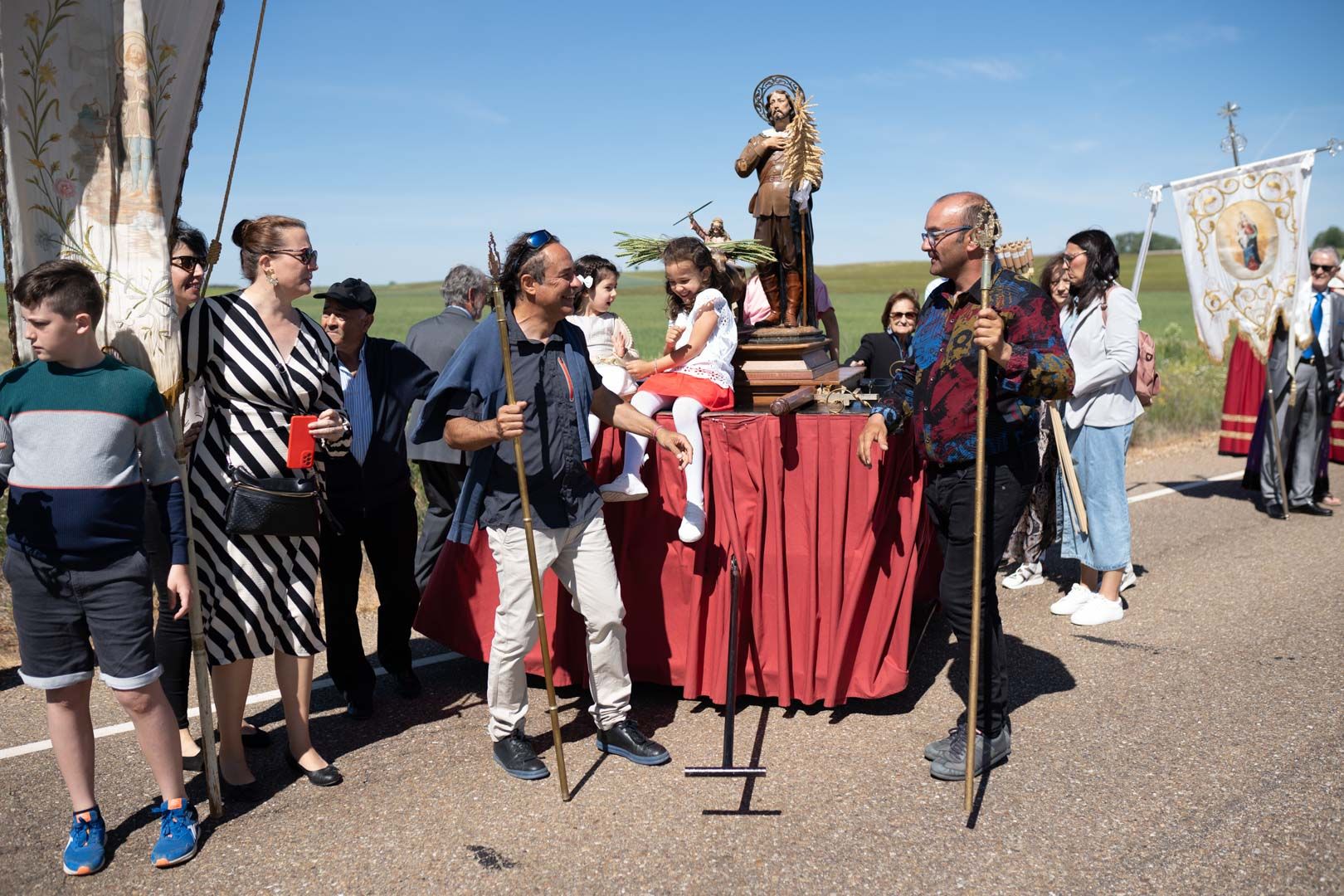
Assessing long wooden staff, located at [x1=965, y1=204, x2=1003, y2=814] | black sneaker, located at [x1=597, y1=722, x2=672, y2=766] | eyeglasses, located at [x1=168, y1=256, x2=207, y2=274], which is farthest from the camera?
eyeglasses, located at [x1=168, y1=256, x2=207, y2=274]

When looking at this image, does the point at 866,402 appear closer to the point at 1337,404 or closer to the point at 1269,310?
the point at 1269,310

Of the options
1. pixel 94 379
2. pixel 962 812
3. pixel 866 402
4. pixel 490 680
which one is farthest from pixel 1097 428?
pixel 94 379

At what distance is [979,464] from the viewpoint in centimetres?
349

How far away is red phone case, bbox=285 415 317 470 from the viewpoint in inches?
143

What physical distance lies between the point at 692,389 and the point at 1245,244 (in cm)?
581

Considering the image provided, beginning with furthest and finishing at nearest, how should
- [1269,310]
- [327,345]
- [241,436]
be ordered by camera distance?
1. [1269,310]
2. [327,345]
3. [241,436]

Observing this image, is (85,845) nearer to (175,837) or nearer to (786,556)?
(175,837)

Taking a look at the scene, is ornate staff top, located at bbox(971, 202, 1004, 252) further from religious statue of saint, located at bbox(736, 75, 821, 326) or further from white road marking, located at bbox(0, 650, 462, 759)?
white road marking, located at bbox(0, 650, 462, 759)

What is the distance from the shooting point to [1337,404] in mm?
8500

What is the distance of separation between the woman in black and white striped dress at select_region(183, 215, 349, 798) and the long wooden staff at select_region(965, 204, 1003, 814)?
7.35 feet

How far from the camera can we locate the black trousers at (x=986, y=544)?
12.5 feet

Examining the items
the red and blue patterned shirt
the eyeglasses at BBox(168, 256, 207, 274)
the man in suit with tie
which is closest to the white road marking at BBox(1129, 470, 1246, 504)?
the man in suit with tie

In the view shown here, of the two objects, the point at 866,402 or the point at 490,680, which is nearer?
the point at 490,680

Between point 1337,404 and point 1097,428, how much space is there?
13.4 feet
